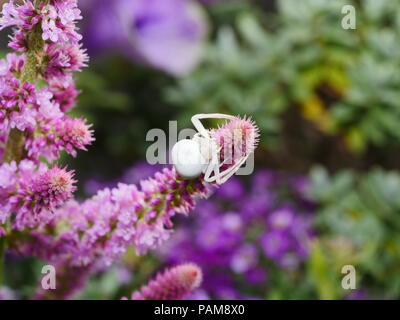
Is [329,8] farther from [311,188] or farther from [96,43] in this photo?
[96,43]

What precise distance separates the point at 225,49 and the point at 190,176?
4.09 feet

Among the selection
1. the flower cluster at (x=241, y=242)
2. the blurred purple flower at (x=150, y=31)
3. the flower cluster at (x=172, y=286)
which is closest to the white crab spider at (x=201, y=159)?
the flower cluster at (x=172, y=286)

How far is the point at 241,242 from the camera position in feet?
4.29

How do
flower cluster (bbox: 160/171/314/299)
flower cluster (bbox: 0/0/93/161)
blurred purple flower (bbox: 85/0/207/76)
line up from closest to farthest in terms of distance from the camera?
flower cluster (bbox: 0/0/93/161), flower cluster (bbox: 160/171/314/299), blurred purple flower (bbox: 85/0/207/76)

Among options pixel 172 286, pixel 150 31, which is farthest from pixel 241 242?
pixel 172 286

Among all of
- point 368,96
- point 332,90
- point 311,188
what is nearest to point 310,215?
point 311,188

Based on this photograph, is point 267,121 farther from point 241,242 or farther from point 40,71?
point 40,71

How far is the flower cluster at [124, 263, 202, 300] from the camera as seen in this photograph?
53cm

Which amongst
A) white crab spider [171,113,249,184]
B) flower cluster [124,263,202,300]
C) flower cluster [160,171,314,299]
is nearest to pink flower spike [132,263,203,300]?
flower cluster [124,263,202,300]

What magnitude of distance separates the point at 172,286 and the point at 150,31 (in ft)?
3.80

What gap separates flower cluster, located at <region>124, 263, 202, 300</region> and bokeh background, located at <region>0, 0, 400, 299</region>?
2.09 ft

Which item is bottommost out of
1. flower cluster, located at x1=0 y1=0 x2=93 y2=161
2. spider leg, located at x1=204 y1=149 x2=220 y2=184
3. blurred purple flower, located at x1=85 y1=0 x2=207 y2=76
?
spider leg, located at x1=204 y1=149 x2=220 y2=184

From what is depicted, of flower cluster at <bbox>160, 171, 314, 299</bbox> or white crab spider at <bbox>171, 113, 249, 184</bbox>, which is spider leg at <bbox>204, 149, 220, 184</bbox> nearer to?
white crab spider at <bbox>171, 113, 249, 184</bbox>

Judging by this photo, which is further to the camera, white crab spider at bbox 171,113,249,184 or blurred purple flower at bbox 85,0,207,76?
blurred purple flower at bbox 85,0,207,76
